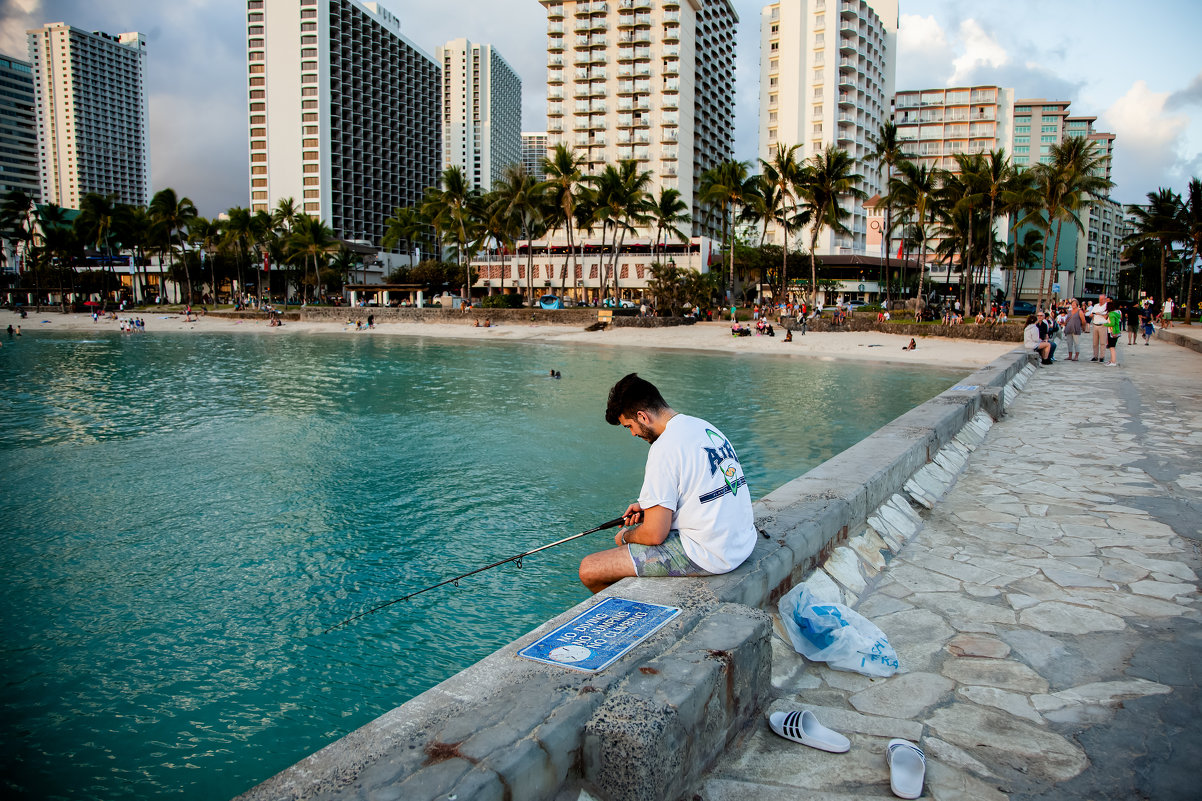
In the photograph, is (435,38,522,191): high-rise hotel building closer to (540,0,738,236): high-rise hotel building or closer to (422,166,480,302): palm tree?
(540,0,738,236): high-rise hotel building

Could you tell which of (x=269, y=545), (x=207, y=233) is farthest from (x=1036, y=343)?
(x=207, y=233)

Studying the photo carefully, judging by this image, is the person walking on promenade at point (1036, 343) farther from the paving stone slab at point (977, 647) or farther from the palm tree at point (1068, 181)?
the palm tree at point (1068, 181)

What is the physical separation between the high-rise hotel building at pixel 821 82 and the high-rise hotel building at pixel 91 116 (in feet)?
358

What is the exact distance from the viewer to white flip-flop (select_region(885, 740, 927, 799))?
2.61 m

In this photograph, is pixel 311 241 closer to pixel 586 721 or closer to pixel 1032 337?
pixel 1032 337

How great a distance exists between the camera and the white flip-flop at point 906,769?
261 cm

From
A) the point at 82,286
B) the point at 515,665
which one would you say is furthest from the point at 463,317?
the point at 82,286

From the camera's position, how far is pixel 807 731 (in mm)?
2977

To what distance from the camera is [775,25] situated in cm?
8825

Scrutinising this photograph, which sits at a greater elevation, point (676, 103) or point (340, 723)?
point (676, 103)

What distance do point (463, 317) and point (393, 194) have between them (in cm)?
7624

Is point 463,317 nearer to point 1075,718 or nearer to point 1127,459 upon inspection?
point 1127,459

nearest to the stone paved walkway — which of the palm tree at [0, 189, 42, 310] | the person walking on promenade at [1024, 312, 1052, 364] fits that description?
the person walking on promenade at [1024, 312, 1052, 364]

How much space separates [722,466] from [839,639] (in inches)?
41.1
